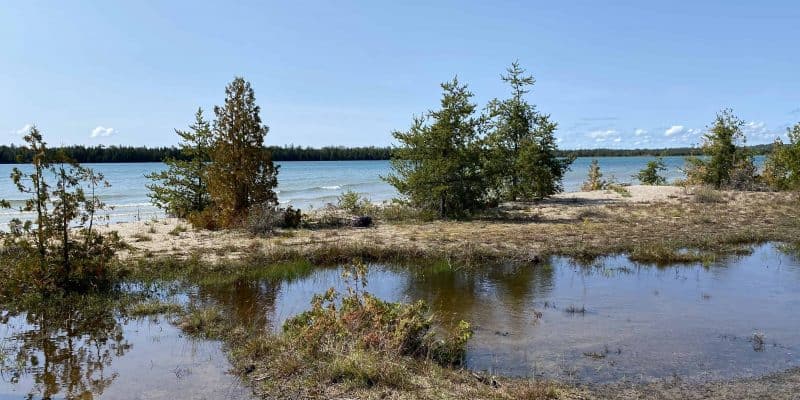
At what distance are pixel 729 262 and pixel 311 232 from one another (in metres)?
11.4

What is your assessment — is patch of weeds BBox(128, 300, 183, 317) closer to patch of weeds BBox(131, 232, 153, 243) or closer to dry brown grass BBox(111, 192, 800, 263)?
dry brown grass BBox(111, 192, 800, 263)

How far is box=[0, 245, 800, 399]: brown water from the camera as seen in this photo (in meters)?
6.95

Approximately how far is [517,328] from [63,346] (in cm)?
638

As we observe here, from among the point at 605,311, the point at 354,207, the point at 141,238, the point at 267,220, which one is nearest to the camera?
the point at 605,311

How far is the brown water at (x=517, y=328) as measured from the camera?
6.95 m

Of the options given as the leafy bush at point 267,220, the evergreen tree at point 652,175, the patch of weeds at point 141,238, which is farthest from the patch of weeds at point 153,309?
the evergreen tree at point 652,175

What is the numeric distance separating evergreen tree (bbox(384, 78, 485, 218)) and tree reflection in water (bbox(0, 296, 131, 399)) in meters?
12.7

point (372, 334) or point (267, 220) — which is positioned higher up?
point (267, 220)

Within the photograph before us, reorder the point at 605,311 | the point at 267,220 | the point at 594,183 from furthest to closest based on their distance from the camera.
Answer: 1. the point at 594,183
2. the point at 267,220
3. the point at 605,311

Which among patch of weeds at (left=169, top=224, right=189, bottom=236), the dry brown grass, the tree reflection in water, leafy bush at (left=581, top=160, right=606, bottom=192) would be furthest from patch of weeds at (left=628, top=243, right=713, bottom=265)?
leafy bush at (left=581, top=160, right=606, bottom=192)

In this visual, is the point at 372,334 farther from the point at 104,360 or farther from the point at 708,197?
the point at 708,197

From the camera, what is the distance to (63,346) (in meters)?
7.94

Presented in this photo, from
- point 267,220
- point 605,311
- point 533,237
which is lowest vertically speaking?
point 605,311

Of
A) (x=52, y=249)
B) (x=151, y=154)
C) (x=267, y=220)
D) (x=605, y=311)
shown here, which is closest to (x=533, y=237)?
(x=605, y=311)
